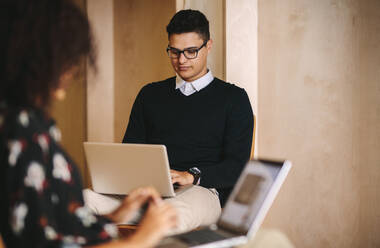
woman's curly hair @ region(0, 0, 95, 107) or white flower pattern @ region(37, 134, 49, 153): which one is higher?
woman's curly hair @ region(0, 0, 95, 107)

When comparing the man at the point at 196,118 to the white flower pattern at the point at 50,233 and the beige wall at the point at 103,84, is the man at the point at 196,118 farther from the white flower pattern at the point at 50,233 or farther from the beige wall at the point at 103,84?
the beige wall at the point at 103,84

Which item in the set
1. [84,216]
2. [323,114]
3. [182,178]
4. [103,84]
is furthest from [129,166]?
[103,84]

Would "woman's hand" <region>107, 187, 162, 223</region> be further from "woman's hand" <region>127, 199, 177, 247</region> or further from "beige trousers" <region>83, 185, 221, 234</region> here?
"beige trousers" <region>83, 185, 221, 234</region>

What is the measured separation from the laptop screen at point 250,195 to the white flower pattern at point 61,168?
1.84ft

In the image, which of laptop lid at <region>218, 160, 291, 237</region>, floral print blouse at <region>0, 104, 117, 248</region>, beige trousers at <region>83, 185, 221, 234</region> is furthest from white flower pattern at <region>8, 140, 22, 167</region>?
beige trousers at <region>83, 185, 221, 234</region>

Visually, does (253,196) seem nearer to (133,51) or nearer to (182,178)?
(182,178)

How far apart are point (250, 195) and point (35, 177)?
67cm

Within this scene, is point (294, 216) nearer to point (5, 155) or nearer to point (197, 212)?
point (197, 212)

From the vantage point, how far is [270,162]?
4.42 feet

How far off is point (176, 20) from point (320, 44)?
2.90ft

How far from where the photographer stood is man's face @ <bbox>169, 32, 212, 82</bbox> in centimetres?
233

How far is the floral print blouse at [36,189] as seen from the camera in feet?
2.81

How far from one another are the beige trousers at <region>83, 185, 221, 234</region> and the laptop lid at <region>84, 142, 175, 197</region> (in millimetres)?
95

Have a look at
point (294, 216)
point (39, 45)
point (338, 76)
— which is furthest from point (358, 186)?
point (39, 45)
